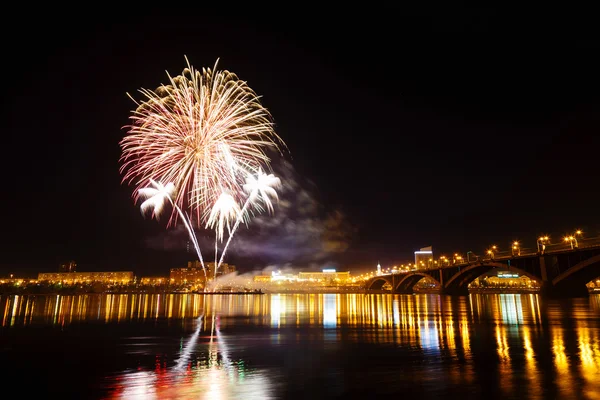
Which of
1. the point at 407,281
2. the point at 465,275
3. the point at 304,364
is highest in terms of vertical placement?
the point at 465,275

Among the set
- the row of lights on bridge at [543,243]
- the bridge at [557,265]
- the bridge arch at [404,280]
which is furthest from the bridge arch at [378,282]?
the row of lights on bridge at [543,243]

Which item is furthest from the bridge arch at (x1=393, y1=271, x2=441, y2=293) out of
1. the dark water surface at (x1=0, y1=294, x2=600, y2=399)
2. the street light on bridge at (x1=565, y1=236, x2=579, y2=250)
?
the dark water surface at (x1=0, y1=294, x2=600, y2=399)

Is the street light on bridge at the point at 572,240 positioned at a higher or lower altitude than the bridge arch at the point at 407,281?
higher

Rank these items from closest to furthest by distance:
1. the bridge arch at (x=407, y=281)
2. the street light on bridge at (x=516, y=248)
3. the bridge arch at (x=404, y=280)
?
the street light on bridge at (x=516, y=248) → the bridge arch at (x=404, y=280) → the bridge arch at (x=407, y=281)

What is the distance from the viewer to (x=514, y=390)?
10938 millimetres

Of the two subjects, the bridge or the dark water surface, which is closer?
the dark water surface

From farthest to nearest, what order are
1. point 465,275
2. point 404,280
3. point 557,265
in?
1. point 404,280
2. point 465,275
3. point 557,265

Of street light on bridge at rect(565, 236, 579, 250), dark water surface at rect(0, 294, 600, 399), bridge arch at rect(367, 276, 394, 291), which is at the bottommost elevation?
dark water surface at rect(0, 294, 600, 399)

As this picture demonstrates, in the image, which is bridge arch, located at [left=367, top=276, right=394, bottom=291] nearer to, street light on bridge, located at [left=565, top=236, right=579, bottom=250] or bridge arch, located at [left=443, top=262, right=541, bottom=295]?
bridge arch, located at [left=443, top=262, right=541, bottom=295]

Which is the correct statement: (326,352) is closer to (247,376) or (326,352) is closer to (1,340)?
(247,376)

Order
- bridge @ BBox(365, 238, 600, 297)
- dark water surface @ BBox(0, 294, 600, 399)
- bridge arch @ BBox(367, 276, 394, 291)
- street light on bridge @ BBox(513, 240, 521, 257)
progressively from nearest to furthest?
1. dark water surface @ BBox(0, 294, 600, 399)
2. bridge @ BBox(365, 238, 600, 297)
3. street light on bridge @ BBox(513, 240, 521, 257)
4. bridge arch @ BBox(367, 276, 394, 291)

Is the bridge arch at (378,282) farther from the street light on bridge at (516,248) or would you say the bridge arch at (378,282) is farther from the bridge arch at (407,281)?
the street light on bridge at (516,248)

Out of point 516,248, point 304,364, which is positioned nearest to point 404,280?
point 516,248

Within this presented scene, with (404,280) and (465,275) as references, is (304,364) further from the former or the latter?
(404,280)
